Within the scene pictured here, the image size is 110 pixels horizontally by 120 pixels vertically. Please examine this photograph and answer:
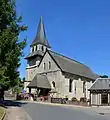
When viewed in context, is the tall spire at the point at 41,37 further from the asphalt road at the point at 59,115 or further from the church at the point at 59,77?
the asphalt road at the point at 59,115

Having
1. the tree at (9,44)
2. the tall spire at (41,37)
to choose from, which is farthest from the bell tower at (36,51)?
the tree at (9,44)

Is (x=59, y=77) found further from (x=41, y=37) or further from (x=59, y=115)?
(x=59, y=115)

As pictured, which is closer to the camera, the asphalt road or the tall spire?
the asphalt road

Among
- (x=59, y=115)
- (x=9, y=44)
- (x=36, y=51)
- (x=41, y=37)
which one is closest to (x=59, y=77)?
(x=36, y=51)

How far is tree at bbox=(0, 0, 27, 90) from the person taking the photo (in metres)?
26.8

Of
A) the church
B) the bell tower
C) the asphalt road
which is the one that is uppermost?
the bell tower

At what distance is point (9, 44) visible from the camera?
2750 centimetres

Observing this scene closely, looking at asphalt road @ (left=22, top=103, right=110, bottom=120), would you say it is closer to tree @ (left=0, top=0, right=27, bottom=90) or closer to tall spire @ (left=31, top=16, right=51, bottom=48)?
tree @ (left=0, top=0, right=27, bottom=90)

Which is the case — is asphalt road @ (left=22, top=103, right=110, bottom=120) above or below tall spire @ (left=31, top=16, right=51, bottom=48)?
below

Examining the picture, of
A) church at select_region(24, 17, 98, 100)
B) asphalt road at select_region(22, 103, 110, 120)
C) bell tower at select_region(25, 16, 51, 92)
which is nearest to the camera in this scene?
asphalt road at select_region(22, 103, 110, 120)

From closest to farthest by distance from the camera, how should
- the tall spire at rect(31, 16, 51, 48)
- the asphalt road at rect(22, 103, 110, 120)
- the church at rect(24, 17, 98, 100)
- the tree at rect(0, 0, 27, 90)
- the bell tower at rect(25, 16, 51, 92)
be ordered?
the asphalt road at rect(22, 103, 110, 120)
the tree at rect(0, 0, 27, 90)
the church at rect(24, 17, 98, 100)
the bell tower at rect(25, 16, 51, 92)
the tall spire at rect(31, 16, 51, 48)

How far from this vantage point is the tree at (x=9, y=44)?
87.9 feet

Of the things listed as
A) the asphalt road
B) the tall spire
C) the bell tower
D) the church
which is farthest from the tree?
the tall spire

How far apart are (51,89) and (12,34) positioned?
3606cm
